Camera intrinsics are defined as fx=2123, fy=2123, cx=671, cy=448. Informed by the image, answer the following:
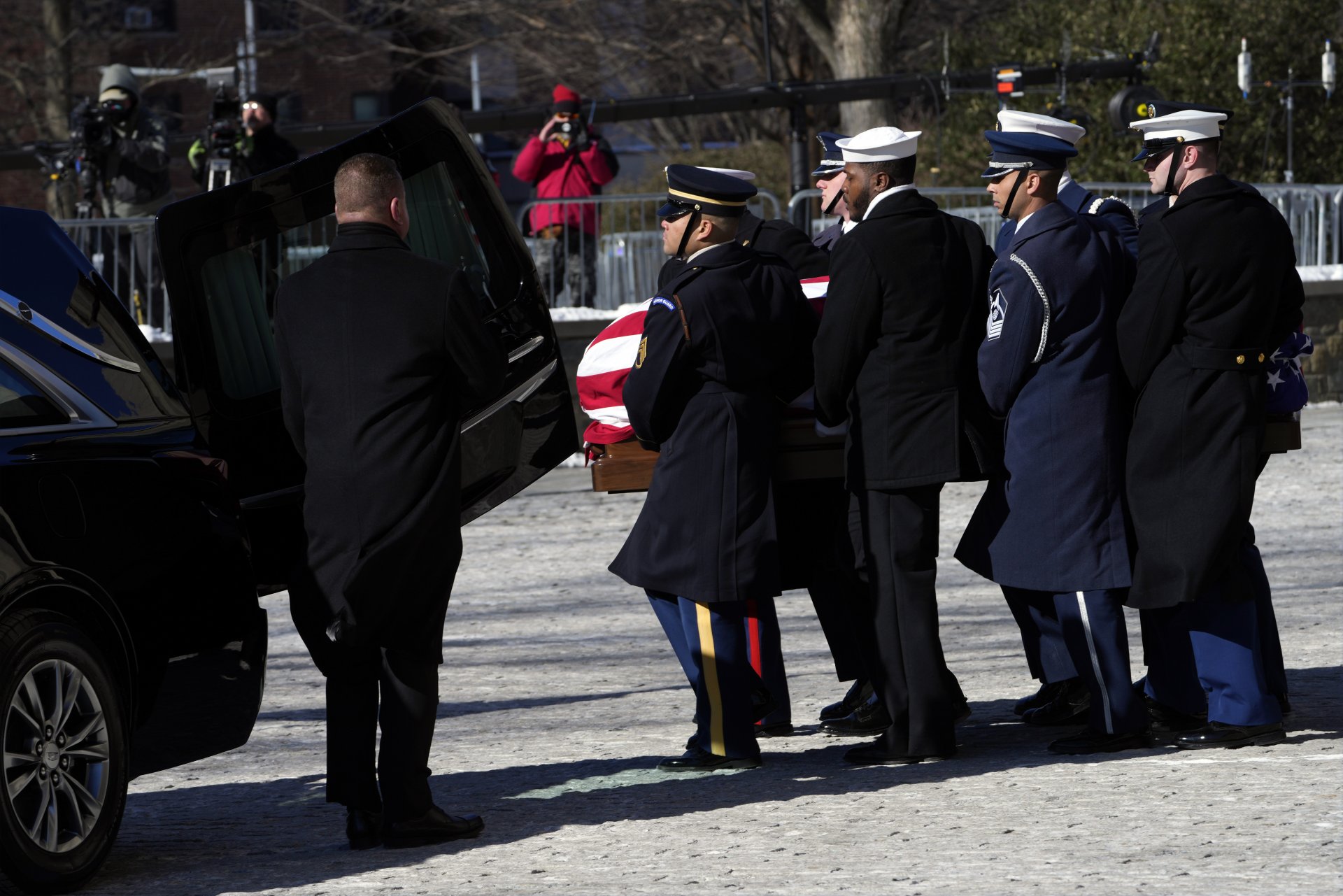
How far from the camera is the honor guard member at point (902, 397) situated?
6.44m

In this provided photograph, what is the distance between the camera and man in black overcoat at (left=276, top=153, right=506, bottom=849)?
5.46 m

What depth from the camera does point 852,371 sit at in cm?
648

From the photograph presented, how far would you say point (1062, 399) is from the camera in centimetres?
647

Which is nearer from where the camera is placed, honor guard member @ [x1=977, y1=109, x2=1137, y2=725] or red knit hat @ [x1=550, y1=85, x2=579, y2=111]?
honor guard member @ [x1=977, y1=109, x2=1137, y2=725]

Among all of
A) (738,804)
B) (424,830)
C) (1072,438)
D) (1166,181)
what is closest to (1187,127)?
(1166,181)

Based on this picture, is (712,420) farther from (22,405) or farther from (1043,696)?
(22,405)

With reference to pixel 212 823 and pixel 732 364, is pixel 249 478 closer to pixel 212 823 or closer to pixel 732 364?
pixel 212 823

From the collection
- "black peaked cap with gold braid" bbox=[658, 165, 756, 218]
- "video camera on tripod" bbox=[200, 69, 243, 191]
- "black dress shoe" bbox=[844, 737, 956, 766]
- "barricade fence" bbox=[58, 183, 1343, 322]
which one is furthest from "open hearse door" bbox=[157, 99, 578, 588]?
"video camera on tripod" bbox=[200, 69, 243, 191]

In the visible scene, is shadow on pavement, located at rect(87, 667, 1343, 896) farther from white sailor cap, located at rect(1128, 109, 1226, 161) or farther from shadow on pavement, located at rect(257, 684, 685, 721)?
white sailor cap, located at rect(1128, 109, 1226, 161)

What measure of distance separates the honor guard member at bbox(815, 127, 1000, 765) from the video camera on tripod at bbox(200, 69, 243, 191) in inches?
358

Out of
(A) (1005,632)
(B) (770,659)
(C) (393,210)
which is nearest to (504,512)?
(A) (1005,632)

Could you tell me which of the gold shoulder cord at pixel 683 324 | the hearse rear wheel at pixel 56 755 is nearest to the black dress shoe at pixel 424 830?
the hearse rear wheel at pixel 56 755

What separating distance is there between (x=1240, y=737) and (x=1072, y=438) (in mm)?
1062

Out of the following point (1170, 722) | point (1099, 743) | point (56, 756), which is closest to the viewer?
point (56, 756)
